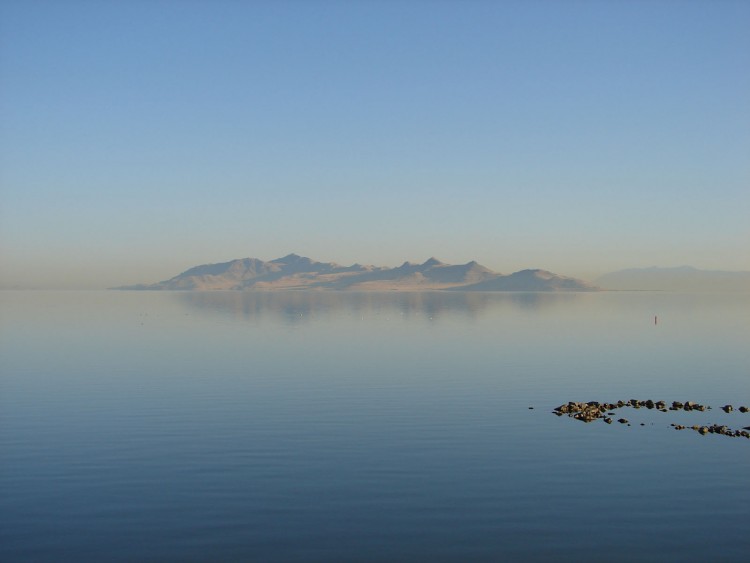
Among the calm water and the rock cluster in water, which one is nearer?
the calm water

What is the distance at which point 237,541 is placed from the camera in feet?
84.8

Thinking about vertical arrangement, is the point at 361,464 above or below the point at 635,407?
above

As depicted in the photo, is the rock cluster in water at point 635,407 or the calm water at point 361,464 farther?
the rock cluster in water at point 635,407

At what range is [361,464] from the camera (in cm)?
3594

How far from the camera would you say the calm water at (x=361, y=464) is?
26.2 metres

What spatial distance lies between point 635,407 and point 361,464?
26340 millimetres

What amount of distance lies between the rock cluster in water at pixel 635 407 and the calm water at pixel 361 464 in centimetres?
114

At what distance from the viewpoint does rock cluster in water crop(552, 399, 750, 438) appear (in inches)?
1762

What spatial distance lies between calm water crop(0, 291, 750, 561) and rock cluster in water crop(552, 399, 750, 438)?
44.9 inches

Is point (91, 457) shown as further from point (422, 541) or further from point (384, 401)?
point (384, 401)

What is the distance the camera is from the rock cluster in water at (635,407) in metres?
44.8

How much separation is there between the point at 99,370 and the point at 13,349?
27.9m

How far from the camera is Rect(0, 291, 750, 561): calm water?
26.2m

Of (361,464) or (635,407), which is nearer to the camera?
(361,464)
